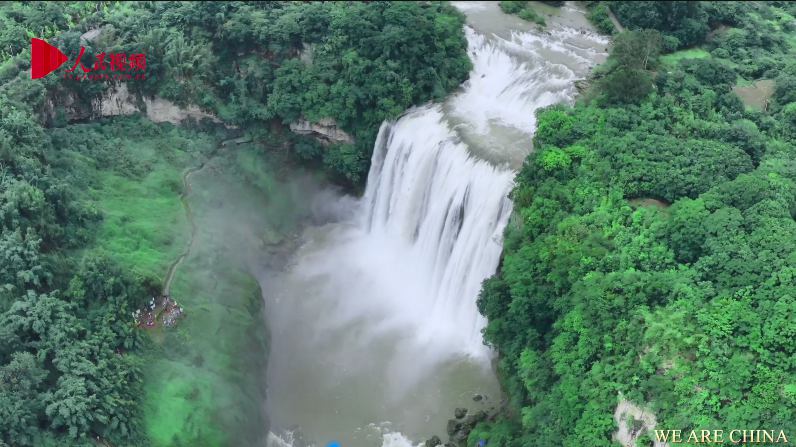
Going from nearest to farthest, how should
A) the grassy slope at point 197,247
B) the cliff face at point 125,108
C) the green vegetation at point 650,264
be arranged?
1. the green vegetation at point 650,264
2. the grassy slope at point 197,247
3. the cliff face at point 125,108

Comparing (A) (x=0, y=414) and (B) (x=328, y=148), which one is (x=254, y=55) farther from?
(A) (x=0, y=414)

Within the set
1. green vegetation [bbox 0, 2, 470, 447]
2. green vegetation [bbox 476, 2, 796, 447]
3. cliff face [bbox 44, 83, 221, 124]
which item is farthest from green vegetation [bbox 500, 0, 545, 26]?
cliff face [bbox 44, 83, 221, 124]

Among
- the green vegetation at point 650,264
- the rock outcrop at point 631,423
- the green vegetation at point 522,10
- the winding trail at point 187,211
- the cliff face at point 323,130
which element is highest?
the green vegetation at point 522,10

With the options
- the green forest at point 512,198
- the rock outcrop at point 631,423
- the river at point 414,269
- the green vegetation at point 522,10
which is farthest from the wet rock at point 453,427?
the green vegetation at point 522,10

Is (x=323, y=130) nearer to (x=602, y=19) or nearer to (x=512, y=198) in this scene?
(x=512, y=198)

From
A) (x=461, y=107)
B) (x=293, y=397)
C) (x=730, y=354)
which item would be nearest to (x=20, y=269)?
(x=293, y=397)

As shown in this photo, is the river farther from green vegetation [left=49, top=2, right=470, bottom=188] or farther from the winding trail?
the winding trail

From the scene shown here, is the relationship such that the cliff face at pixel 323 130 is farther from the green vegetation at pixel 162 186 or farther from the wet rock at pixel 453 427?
the wet rock at pixel 453 427
